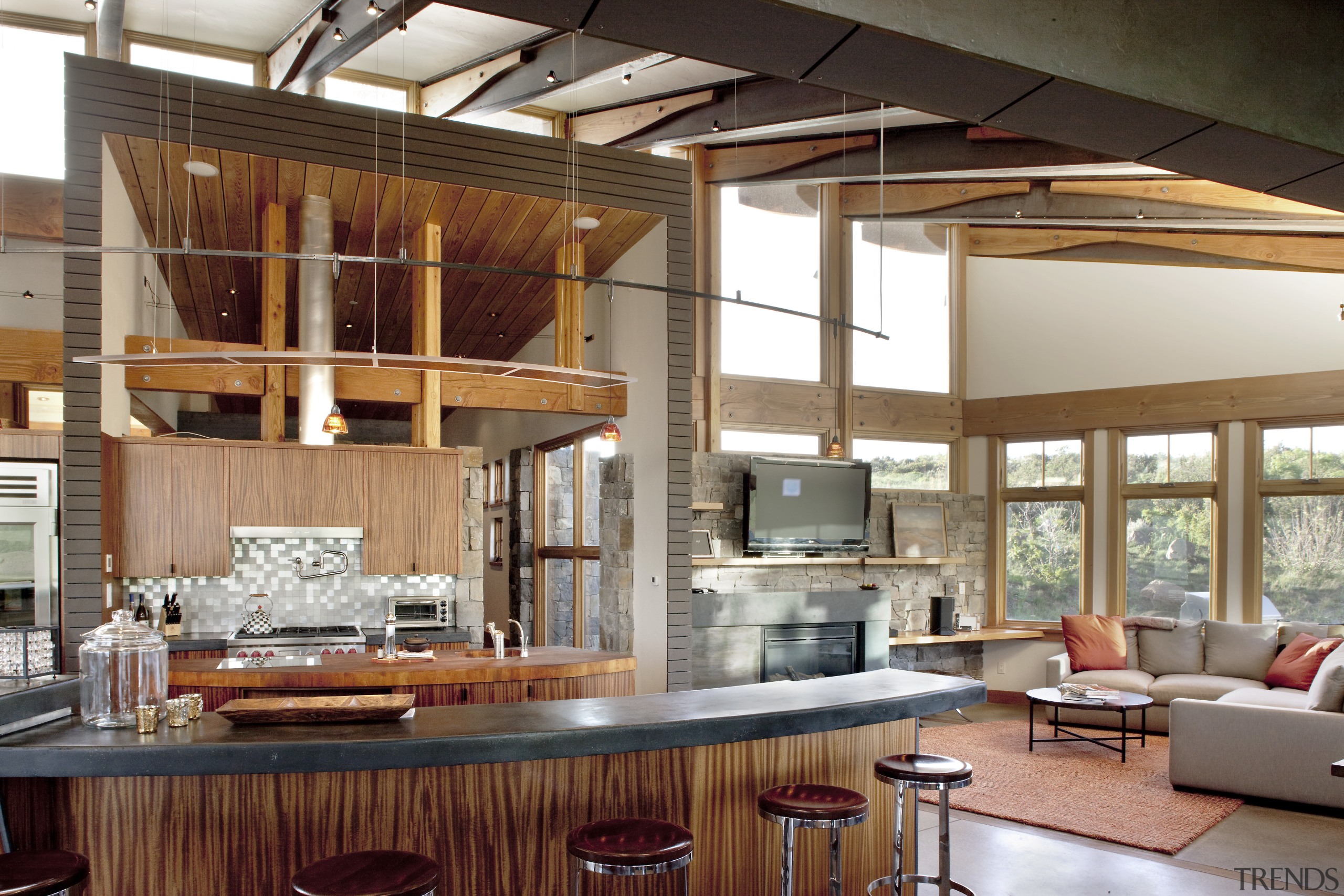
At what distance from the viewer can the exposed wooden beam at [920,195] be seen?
8.79m

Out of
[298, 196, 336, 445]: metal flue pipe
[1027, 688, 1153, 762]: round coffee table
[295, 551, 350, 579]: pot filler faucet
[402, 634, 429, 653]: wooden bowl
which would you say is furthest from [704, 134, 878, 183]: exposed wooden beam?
[402, 634, 429, 653]: wooden bowl

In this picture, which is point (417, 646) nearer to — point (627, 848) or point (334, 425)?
point (334, 425)

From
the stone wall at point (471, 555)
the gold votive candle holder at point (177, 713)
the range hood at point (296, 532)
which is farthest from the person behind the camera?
the stone wall at point (471, 555)

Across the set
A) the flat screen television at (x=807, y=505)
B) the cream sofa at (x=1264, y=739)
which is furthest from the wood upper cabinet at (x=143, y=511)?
the cream sofa at (x=1264, y=739)

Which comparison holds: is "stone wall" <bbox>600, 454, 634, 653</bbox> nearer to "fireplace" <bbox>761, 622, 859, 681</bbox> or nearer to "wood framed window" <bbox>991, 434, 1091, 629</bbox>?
"fireplace" <bbox>761, 622, 859, 681</bbox>

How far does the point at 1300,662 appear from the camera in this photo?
7.25m

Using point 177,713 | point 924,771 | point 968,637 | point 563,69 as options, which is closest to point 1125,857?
point 924,771

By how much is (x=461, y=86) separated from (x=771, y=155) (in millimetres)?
2925

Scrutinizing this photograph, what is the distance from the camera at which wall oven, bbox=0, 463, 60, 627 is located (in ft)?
20.6

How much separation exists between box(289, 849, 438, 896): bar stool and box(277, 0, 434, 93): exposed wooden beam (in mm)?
4890

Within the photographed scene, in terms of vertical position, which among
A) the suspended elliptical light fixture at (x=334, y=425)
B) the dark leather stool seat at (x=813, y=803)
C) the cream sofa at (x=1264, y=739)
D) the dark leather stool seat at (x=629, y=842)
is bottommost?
the cream sofa at (x=1264, y=739)

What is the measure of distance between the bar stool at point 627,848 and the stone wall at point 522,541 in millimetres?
7092

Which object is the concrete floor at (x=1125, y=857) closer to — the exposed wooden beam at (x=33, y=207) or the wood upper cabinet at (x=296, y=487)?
the wood upper cabinet at (x=296, y=487)

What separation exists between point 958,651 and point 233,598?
263 inches
